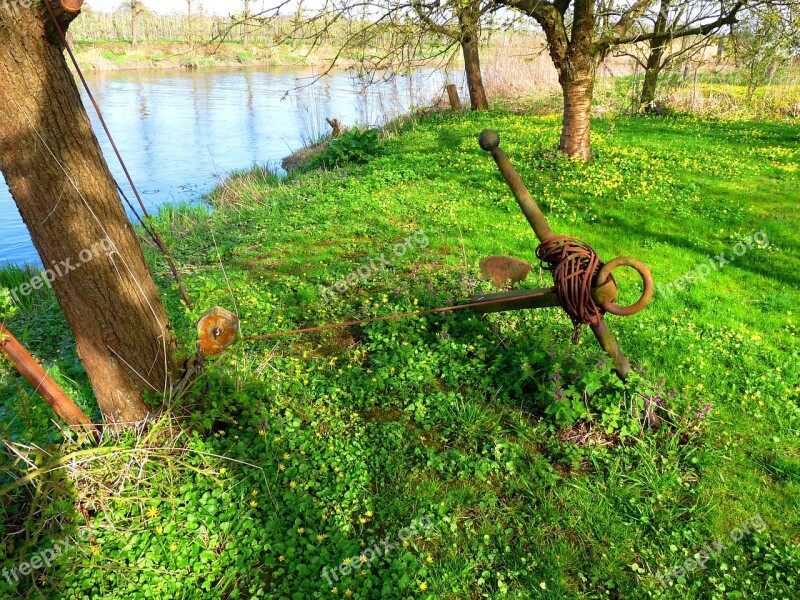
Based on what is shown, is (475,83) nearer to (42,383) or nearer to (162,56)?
(42,383)

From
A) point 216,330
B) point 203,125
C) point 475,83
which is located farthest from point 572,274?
point 203,125

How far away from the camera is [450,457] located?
314 centimetres

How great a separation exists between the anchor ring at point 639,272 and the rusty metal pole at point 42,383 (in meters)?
2.93

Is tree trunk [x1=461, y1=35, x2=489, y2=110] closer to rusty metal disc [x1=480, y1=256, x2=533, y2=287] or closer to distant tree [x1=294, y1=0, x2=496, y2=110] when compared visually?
distant tree [x1=294, y1=0, x2=496, y2=110]

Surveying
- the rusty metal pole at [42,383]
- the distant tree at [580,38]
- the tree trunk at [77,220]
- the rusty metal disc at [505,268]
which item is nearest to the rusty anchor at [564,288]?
the tree trunk at [77,220]

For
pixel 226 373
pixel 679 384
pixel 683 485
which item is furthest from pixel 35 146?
pixel 679 384

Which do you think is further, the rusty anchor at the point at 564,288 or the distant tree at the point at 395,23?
the distant tree at the point at 395,23

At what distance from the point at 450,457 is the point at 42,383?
2369mm

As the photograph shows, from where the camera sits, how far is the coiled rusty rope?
2.58 m

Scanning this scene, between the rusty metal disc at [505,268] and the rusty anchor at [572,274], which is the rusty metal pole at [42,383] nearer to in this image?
the rusty anchor at [572,274]

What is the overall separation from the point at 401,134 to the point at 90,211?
12693 mm

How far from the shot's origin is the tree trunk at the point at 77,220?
7.85 feet

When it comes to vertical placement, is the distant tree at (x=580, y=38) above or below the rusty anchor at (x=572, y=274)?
above

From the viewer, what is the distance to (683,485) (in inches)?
113
